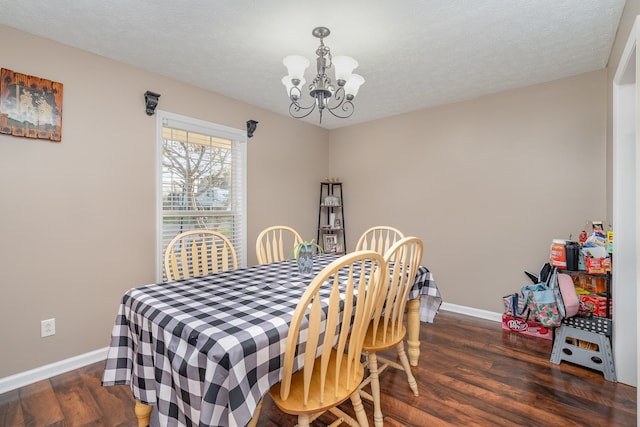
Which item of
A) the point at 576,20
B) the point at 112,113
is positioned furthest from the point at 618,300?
the point at 112,113

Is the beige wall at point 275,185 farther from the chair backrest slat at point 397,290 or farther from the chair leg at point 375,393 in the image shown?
the chair leg at point 375,393

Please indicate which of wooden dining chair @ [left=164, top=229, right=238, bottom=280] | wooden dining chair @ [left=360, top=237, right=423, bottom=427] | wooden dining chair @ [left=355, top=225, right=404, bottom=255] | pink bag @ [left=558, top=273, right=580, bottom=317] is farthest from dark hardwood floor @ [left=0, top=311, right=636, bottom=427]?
wooden dining chair @ [left=355, top=225, right=404, bottom=255]

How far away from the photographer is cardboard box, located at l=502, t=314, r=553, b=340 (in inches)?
108

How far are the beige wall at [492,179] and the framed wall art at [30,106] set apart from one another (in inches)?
126

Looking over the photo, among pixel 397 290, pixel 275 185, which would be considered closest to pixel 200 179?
pixel 275 185

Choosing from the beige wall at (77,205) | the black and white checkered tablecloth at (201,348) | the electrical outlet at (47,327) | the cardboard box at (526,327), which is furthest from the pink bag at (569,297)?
the electrical outlet at (47,327)

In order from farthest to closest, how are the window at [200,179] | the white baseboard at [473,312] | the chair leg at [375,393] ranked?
the white baseboard at [473,312] → the window at [200,179] → the chair leg at [375,393]

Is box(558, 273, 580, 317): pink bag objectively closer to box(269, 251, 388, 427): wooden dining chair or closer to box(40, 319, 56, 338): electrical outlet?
box(269, 251, 388, 427): wooden dining chair

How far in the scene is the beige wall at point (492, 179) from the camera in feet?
9.05

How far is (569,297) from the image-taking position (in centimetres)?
232

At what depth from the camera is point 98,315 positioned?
2436mm

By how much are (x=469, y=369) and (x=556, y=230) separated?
62.9 inches

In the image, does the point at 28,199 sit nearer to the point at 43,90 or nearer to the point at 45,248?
the point at 45,248

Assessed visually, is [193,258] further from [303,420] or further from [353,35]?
[353,35]
